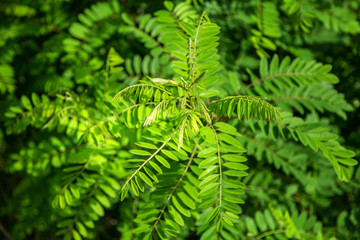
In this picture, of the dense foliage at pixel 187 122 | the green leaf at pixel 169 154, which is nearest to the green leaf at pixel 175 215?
the dense foliage at pixel 187 122

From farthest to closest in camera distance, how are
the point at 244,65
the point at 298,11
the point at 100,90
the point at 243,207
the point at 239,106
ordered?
the point at 244,65 < the point at 243,207 < the point at 298,11 < the point at 100,90 < the point at 239,106

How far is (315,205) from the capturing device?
2074 millimetres

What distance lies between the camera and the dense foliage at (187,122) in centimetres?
117

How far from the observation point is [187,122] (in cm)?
106

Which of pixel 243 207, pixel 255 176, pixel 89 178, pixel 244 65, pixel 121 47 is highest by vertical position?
pixel 121 47

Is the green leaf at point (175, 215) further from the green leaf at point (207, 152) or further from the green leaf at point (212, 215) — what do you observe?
the green leaf at point (207, 152)

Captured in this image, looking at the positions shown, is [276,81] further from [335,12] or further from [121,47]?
[121,47]

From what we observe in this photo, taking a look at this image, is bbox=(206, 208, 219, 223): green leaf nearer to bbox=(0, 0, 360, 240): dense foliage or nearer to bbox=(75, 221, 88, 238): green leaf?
bbox=(0, 0, 360, 240): dense foliage

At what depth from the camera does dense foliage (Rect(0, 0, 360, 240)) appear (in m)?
1.17

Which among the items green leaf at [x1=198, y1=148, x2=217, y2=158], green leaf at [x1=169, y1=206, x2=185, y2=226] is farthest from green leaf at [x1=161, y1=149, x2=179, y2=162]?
green leaf at [x1=169, y1=206, x2=185, y2=226]

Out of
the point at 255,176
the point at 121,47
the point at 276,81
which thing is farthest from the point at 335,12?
the point at 121,47

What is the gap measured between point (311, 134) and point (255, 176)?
0.76 m


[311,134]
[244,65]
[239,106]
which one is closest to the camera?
[239,106]

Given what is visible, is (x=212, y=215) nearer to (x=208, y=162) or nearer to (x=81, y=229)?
(x=208, y=162)
